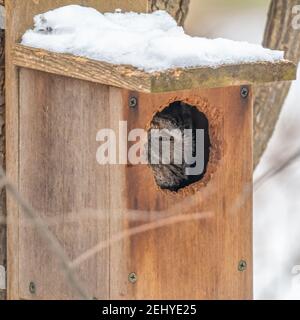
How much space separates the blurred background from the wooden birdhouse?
1.38 metres

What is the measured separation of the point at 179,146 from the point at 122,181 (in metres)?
0.32

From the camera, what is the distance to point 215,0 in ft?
18.1

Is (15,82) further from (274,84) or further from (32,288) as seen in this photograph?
(274,84)

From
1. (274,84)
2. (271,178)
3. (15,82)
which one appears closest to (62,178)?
(15,82)

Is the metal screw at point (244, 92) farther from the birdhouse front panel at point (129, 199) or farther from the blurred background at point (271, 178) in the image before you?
the blurred background at point (271, 178)

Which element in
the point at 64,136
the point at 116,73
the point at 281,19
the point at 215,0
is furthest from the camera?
the point at 215,0

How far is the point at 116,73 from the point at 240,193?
1.81 ft

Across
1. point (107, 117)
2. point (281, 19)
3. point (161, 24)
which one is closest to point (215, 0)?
point (281, 19)

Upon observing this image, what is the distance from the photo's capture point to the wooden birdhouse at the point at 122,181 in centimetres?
309

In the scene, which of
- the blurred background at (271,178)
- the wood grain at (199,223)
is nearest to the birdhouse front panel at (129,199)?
the wood grain at (199,223)

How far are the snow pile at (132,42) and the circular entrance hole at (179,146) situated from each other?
0.23 metres

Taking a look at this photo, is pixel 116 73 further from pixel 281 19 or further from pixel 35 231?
pixel 281 19

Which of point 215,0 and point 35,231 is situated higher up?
point 215,0
